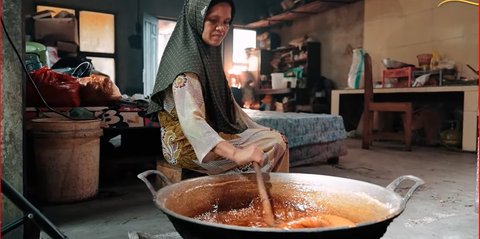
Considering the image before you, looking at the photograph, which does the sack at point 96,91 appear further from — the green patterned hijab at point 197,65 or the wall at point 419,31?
the wall at point 419,31

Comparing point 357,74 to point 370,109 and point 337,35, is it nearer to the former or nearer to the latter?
point 370,109

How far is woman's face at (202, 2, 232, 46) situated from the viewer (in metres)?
1.48

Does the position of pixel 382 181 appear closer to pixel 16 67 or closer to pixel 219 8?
pixel 219 8

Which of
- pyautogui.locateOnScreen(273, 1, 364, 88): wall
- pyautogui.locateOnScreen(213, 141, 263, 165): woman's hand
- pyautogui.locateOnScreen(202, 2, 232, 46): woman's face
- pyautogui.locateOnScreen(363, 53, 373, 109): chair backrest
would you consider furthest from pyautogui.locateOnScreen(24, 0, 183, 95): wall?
pyautogui.locateOnScreen(213, 141, 263, 165): woman's hand

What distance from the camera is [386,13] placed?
646 cm

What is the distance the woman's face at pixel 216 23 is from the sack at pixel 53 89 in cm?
130

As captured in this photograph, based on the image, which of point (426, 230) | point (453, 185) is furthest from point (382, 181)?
point (426, 230)

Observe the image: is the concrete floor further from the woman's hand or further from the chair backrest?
the chair backrest

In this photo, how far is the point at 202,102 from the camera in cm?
145

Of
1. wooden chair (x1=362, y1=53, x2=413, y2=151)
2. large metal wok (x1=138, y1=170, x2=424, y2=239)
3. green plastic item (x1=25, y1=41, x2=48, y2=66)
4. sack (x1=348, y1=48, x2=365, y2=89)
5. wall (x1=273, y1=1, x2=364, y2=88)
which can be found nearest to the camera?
large metal wok (x1=138, y1=170, x2=424, y2=239)

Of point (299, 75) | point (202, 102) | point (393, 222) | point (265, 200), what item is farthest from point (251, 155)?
point (299, 75)

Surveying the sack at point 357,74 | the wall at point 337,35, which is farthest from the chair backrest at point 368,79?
the wall at point 337,35

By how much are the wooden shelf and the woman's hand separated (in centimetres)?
663

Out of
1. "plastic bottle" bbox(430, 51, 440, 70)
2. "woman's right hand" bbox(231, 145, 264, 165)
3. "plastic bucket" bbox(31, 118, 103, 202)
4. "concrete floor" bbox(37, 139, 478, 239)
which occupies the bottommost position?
"concrete floor" bbox(37, 139, 478, 239)
